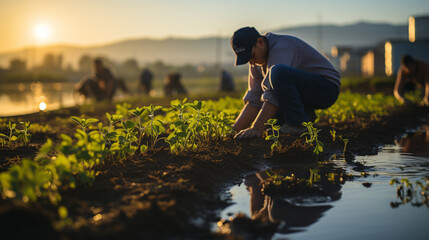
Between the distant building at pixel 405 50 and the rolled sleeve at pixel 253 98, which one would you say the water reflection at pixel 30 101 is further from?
the distant building at pixel 405 50

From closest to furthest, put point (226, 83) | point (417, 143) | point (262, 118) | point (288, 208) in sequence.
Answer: point (288, 208), point (262, 118), point (417, 143), point (226, 83)

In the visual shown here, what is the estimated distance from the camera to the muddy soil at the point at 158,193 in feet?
6.88

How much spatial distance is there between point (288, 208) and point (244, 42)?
2125mm

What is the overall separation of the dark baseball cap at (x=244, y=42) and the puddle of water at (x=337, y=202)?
123 cm

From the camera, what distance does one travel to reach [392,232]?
2416 mm

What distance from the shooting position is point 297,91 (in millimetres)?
4742

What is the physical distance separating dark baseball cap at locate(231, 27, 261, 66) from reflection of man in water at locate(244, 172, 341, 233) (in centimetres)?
155

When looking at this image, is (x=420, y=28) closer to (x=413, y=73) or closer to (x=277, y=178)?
(x=413, y=73)

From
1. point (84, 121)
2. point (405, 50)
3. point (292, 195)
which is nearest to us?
point (292, 195)

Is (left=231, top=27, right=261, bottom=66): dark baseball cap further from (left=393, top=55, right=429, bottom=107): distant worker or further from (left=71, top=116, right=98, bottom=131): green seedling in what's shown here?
(left=393, top=55, right=429, bottom=107): distant worker

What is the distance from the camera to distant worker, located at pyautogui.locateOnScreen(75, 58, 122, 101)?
14.1 m

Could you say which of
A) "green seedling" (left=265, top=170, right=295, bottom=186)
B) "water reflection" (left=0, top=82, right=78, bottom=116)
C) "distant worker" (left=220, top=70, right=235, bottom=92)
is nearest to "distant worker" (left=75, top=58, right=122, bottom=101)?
"water reflection" (left=0, top=82, right=78, bottom=116)

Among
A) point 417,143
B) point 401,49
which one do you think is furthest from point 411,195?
Result: point 401,49

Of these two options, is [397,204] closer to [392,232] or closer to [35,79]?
[392,232]
